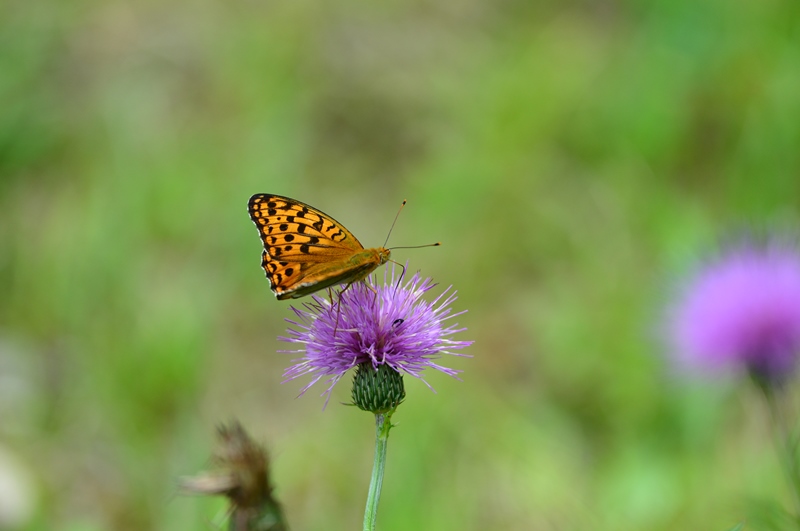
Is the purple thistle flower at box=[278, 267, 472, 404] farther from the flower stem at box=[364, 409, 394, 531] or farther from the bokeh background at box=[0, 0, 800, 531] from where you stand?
the bokeh background at box=[0, 0, 800, 531]

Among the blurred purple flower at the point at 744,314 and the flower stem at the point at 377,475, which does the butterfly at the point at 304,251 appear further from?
the blurred purple flower at the point at 744,314

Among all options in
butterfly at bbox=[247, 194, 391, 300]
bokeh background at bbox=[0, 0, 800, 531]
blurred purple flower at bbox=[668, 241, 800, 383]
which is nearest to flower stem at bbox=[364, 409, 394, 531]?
butterfly at bbox=[247, 194, 391, 300]

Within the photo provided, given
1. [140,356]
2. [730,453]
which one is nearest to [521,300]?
[730,453]

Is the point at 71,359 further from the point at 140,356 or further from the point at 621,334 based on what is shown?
the point at 621,334

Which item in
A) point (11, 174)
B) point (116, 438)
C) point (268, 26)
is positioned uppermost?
point (268, 26)

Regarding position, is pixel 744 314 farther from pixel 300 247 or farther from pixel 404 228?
pixel 404 228

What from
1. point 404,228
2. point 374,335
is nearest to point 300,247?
point 374,335

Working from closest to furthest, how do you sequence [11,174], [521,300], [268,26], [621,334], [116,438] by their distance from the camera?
[116,438] → [621,334] → [521,300] → [11,174] → [268,26]
